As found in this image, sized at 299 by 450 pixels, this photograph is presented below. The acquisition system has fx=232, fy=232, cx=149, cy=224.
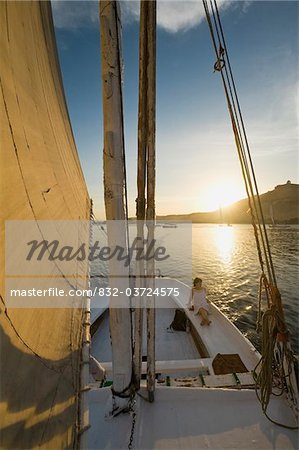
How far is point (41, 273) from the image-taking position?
1673 mm

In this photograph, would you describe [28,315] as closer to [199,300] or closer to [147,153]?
[147,153]

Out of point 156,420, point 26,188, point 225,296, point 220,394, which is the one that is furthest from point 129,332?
point 225,296

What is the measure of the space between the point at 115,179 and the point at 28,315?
5.31ft

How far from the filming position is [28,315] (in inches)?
52.3

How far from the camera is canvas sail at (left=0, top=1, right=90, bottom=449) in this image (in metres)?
1.06

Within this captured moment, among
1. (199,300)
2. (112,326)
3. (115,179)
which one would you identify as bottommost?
(199,300)

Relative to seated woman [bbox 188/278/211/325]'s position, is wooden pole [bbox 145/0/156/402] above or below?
above

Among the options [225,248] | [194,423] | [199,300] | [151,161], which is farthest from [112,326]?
[225,248]

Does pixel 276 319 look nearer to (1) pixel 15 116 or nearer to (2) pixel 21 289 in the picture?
(2) pixel 21 289

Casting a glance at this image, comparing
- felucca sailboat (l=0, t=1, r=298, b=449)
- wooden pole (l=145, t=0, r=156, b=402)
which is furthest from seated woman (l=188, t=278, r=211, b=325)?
wooden pole (l=145, t=0, r=156, b=402)

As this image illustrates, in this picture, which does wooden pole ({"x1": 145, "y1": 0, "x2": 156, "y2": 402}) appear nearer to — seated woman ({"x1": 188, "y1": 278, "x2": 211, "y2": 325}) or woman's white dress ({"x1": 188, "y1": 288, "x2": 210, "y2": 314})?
seated woman ({"x1": 188, "y1": 278, "x2": 211, "y2": 325})

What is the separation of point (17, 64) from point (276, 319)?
3.35 metres

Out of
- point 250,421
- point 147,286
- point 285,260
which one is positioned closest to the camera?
point 250,421

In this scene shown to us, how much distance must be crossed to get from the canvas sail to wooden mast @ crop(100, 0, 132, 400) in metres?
0.54
